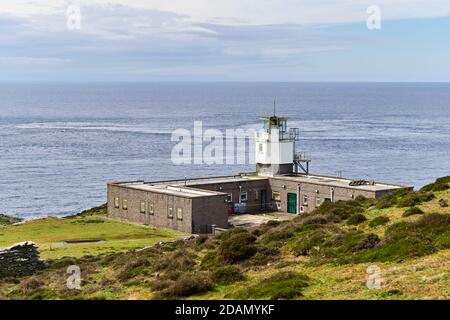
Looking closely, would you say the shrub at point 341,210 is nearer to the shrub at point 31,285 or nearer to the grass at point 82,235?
the grass at point 82,235

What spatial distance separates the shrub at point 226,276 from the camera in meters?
22.4

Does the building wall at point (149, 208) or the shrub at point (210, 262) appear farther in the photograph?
the building wall at point (149, 208)

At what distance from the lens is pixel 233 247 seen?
2606cm

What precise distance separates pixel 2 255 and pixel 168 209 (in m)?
18.9

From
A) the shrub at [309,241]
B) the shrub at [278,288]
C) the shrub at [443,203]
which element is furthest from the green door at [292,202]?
the shrub at [278,288]

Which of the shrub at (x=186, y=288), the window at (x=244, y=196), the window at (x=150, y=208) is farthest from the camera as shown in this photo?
the window at (x=244, y=196)

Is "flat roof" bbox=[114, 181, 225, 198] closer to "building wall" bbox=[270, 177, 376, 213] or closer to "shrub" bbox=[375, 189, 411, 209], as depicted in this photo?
"building wall" bbox=[270, 177, 376, 213]

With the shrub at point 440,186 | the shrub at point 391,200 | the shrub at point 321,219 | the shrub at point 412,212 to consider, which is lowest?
the shrub at point 321,219

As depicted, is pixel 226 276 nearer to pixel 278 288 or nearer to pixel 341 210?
pixel 278 288

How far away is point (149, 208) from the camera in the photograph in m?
49.5

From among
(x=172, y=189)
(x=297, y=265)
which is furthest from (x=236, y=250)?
(x=172, y=189)

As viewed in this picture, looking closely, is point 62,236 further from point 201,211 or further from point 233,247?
point 233,247

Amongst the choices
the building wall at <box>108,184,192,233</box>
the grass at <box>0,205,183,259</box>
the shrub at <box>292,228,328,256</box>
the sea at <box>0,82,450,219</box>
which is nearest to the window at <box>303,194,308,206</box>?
the building wall at <box>108,184,192,233</box>
